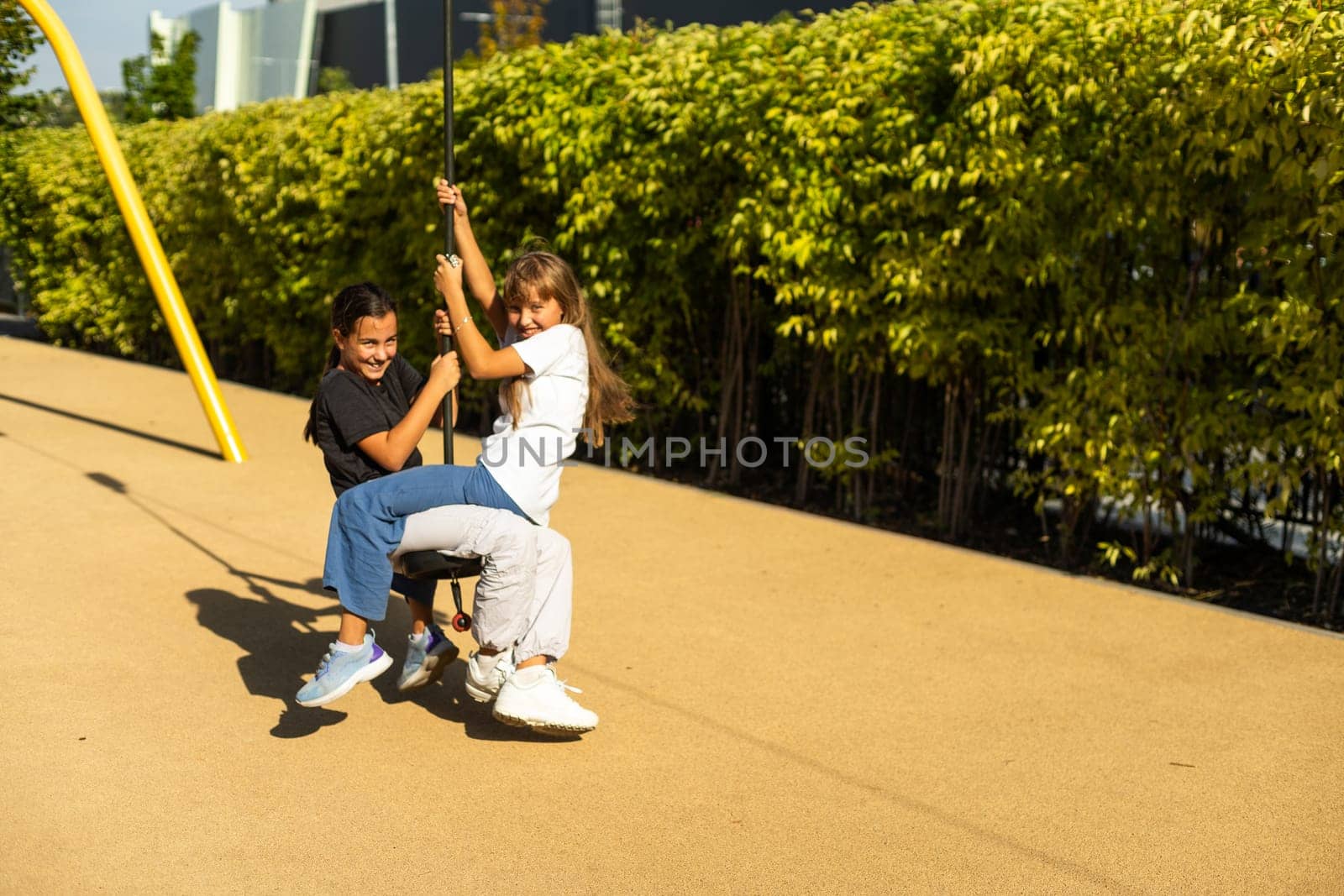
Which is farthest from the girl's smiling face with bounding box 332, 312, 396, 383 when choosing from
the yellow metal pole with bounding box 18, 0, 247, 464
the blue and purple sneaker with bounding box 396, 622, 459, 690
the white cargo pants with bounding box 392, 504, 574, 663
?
the yellow metal pole with bounding box 18, 0, 247, 464

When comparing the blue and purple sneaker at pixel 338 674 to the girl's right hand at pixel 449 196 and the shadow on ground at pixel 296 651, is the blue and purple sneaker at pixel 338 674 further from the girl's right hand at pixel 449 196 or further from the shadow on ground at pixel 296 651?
the girl's right hand at pixel 449 196

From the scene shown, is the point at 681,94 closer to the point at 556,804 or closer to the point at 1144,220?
the point at 1144,220

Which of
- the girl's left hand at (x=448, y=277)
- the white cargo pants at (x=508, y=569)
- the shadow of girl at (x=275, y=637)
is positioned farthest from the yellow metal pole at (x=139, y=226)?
the white cargo pants at (x=508, y=569)

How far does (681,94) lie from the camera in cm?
827

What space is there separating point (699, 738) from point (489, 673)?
0.70m

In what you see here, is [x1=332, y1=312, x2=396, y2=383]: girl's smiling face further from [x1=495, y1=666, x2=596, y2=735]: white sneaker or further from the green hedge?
Answer: the green hedge

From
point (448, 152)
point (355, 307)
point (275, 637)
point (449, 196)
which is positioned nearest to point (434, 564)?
point (355, 307)

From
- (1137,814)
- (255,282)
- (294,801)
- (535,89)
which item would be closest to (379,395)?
(294,801)

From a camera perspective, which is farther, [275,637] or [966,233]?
[966,233]

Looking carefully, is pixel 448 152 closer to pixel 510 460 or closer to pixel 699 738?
pixel 510 460

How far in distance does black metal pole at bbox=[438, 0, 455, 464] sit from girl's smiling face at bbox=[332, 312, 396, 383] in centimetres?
18

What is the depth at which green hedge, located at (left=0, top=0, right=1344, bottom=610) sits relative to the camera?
5750 millimetres

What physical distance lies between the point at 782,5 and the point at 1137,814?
76.9 feet

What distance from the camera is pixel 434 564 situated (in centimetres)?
418
